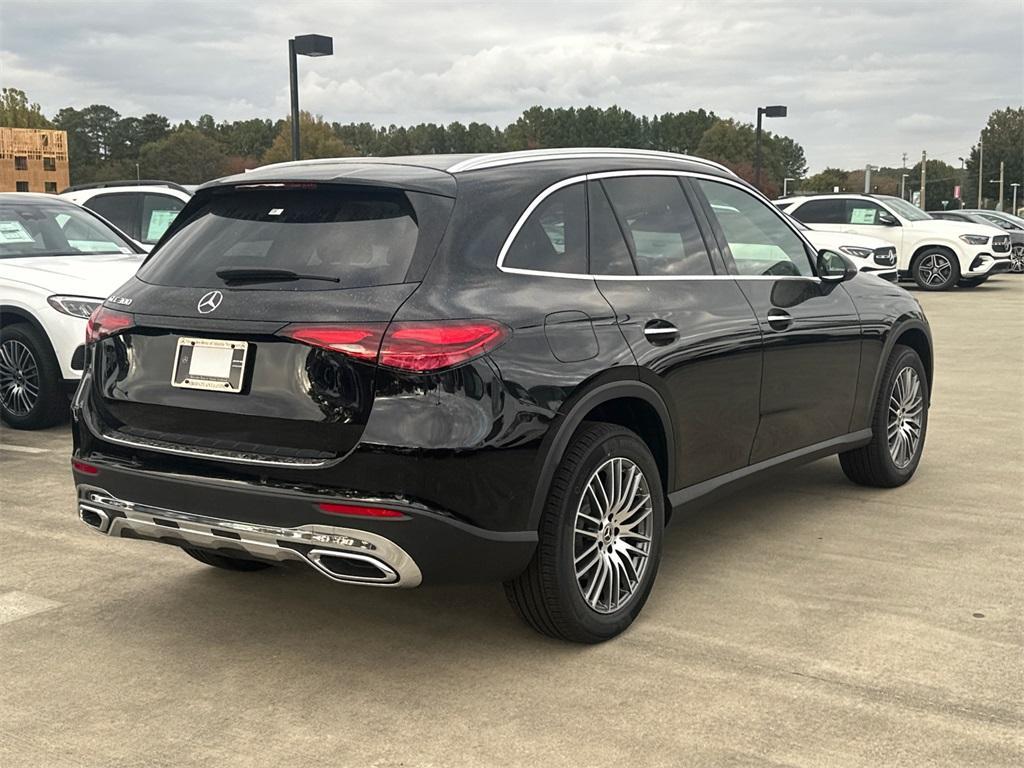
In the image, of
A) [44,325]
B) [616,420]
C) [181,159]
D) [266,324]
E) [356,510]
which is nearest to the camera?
[356,510]

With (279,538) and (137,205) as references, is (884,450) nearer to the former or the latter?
(279,538)

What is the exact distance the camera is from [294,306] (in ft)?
12.1

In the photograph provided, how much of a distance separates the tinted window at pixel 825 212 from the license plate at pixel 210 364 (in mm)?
18616

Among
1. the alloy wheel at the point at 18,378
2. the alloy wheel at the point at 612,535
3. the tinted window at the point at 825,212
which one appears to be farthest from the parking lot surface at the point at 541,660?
the tinted window at the point at 825,212

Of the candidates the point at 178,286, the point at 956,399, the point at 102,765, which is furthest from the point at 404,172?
the point at 956,399

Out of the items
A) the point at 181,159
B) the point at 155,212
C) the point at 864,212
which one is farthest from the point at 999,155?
the point at 155,212

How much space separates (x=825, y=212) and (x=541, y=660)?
727 inches

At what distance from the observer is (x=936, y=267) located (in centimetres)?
2225

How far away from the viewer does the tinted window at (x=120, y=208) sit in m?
13.0

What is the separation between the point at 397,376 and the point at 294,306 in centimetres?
42

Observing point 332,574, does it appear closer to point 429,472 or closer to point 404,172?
point 429,472

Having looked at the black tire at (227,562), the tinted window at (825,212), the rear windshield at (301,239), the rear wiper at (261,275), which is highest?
the tinted window at (825,212)

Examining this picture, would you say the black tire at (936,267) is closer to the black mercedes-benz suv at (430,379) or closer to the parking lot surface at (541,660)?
the parking lot surface at (541,660)

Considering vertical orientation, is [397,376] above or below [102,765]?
above
